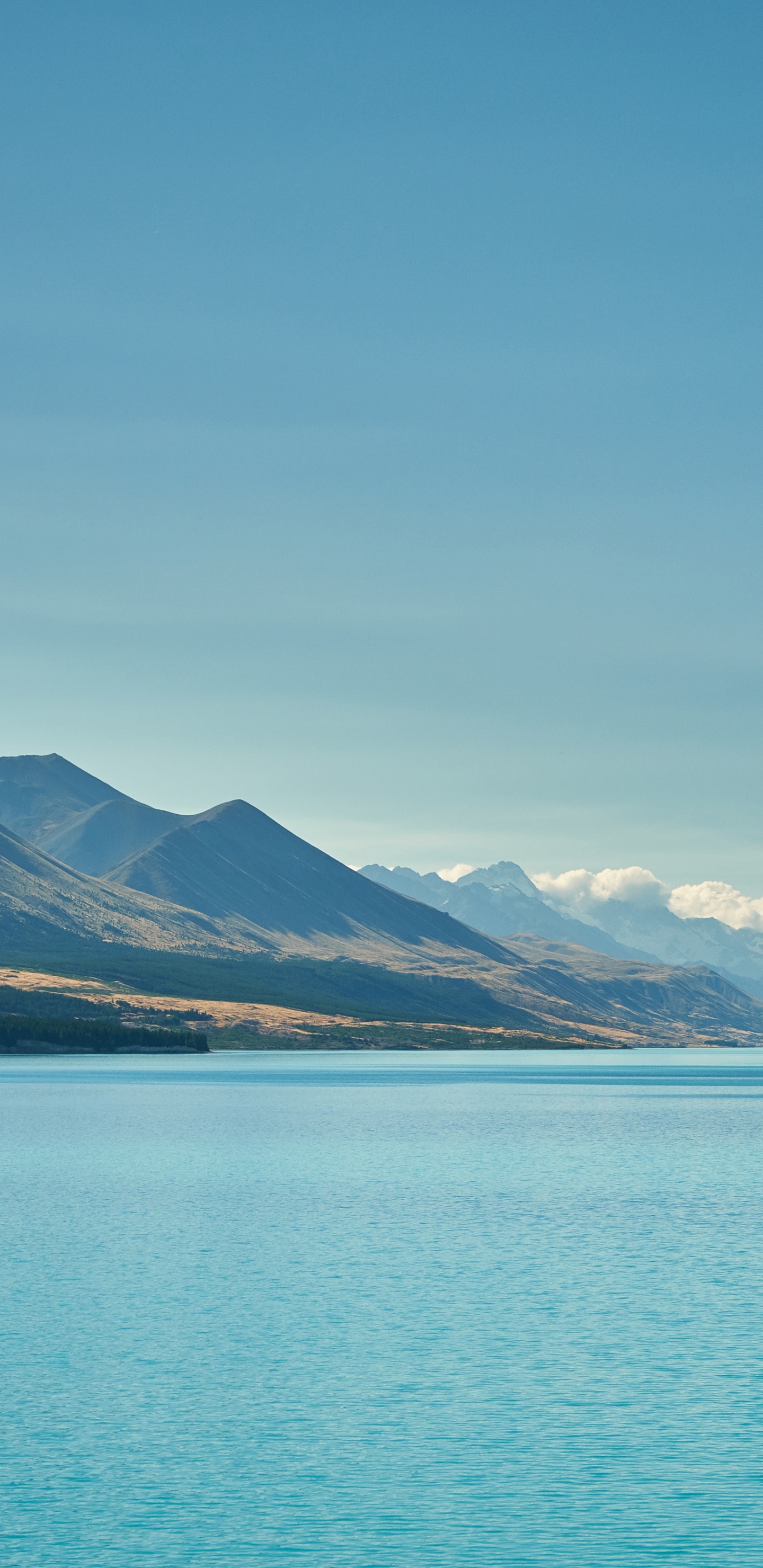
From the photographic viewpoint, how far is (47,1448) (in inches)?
1430

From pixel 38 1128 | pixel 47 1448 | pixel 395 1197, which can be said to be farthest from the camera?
pixel 38 1128

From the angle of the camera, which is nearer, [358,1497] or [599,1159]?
[358,1497]

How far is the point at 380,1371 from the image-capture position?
145ft

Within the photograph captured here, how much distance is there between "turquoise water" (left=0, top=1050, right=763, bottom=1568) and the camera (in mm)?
30781

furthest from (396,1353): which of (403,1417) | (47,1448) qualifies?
(47,1448)

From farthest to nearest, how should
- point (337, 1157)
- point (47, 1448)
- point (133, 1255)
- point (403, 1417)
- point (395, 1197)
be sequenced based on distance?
1. point (337, 1157)
2. point (395, 1197)
3. point (133, 1255)
4. point (403, 1417)
5. point (47, 1448)

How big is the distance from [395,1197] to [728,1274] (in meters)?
29.2

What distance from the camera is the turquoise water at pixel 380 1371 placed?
30781 millimetres

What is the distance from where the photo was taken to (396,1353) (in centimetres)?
4634

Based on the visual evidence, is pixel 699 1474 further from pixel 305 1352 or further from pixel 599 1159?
pixel 599 1159

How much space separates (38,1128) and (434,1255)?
260ft

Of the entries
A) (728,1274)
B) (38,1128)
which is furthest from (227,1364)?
(38,1128)

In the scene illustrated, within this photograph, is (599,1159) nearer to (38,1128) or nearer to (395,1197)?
(395,1197)

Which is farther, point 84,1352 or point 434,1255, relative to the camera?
point 434,1255
